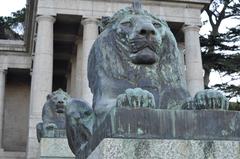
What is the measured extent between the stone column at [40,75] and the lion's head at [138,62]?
28060mm

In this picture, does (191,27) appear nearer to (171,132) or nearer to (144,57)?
(144,57)

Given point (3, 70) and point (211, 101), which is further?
point (3, 70)

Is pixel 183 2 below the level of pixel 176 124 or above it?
above

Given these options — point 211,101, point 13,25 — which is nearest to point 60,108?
point 211,101

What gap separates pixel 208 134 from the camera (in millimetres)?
4941

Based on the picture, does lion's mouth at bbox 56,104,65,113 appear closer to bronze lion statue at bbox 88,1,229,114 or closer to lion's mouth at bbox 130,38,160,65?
bronze lion statue at bbox 88,1,229,114

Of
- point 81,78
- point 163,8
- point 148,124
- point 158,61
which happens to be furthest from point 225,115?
point 163,8

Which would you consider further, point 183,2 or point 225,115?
point 183,2

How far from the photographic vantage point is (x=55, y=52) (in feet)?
155

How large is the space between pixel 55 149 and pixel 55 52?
38031mm

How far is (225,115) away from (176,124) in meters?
0.55

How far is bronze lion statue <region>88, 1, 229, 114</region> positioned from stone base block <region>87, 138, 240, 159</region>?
92cm

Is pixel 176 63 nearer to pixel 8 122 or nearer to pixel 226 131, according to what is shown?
pixel 226 131

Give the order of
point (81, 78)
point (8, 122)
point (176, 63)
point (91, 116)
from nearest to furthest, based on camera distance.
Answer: point (91, 116), point (176, 63), point (81, 78), point (8, 122)
